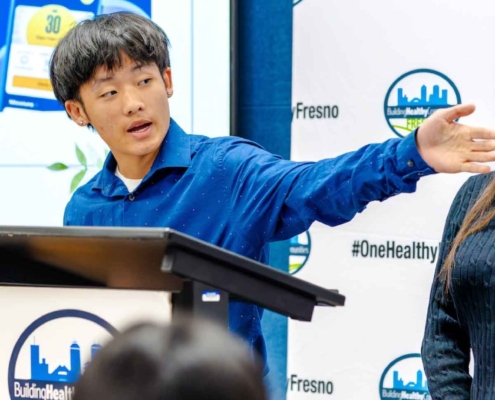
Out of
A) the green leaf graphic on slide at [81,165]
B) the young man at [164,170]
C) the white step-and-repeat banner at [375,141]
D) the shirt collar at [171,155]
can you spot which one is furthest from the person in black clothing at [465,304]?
the green leaf graphic on slide at [81,165]

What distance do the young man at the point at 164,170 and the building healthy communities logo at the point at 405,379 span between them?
3.31ft

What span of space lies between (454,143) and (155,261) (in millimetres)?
622

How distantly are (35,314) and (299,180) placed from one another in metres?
0.72

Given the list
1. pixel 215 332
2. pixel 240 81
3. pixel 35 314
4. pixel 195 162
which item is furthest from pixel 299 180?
pixel 240 81

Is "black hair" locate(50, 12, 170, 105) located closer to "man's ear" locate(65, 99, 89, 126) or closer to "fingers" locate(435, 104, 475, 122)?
"man's ear" locate(65, 99, 89, 126)

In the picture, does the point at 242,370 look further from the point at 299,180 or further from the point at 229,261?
the point at 299,180

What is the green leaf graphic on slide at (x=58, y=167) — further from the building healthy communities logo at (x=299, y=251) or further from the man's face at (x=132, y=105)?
the man's face at (x=132, y=105)

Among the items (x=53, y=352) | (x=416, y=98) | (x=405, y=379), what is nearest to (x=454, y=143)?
(x=53, y=352)

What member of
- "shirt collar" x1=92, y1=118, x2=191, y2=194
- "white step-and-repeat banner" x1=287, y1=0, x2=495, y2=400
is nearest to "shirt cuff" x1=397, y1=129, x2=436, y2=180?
"shirt collar" x1=92, y1=118, x2=191, y2=194

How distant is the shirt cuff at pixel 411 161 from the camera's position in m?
1.46

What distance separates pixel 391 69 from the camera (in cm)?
278

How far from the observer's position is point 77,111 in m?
2.11

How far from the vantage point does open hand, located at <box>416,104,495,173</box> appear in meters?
1.42

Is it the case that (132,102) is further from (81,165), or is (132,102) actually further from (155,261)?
(81,165)
